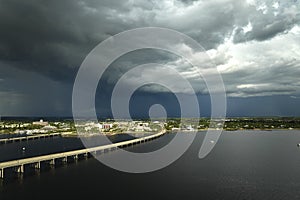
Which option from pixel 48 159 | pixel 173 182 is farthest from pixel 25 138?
pixel 173 182

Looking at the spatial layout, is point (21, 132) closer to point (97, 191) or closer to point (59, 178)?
point (59, 178)

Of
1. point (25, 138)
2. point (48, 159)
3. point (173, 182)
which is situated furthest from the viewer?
point (25, 138)

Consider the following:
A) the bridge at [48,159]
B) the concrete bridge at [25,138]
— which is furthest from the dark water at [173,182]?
the concrete bridge at [25,138]

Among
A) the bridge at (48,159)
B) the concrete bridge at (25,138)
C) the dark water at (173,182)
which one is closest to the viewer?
the dark water at (173,182)

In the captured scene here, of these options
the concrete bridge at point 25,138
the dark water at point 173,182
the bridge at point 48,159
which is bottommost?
the dark water at point 173,182

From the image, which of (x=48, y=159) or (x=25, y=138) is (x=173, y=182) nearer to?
(x=48, y=159)

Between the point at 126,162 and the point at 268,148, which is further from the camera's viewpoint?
the point at 268,148

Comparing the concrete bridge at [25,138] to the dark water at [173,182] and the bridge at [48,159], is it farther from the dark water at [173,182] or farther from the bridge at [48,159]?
the dark water at [173,182]

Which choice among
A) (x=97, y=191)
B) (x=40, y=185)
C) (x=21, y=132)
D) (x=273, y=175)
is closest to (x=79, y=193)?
(x=97, y=191)
